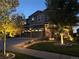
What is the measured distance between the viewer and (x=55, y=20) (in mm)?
32438

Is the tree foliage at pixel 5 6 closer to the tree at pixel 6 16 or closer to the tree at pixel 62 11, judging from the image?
the tree at pixel 6 16

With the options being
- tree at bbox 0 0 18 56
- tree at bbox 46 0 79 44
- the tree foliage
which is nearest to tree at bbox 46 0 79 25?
tree at bbox 46 0 79 44

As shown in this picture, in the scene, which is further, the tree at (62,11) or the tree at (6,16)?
the tree at (62,11)

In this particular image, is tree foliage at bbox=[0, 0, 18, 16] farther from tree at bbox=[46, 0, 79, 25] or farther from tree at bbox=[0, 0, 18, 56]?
tree at bbox=[46, 0, 79, 25]

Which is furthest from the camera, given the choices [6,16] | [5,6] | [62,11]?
[62,11]

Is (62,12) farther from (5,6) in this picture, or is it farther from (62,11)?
(5,6)

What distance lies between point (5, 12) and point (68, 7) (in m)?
11.7

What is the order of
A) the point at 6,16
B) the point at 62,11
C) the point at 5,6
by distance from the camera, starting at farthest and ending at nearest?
the point at 62,11 → the point at 6,16 → the point at 5,6

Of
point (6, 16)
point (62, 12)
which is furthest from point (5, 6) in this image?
point (62, 12)

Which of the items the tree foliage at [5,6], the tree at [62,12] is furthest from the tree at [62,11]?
the tree foliage at [5,6]

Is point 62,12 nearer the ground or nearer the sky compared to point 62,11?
nearer the ground

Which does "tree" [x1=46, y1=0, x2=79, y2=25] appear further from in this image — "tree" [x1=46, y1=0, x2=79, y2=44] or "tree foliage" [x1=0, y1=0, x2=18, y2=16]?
"tree foliage" [x1=0, y1=0, x2=18, y2=16]

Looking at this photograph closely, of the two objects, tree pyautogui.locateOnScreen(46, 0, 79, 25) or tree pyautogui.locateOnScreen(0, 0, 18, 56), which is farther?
tree pyautogui.locateOnScreen(46, 0, 79, 25)

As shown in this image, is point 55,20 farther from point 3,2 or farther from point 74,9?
point 3,2
